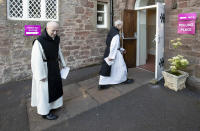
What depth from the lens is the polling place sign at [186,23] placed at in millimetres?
4204

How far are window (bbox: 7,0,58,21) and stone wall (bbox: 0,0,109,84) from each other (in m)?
0.19

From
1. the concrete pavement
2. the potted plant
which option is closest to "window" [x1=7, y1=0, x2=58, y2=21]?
the concrete pavement

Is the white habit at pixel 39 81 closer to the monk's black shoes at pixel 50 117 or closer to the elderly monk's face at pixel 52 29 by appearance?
the monk's black shoes at pixel 50 117

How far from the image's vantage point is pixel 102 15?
22.7 feet

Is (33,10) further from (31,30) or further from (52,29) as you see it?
(52,29)

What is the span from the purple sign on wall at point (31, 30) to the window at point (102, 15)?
2487 mm

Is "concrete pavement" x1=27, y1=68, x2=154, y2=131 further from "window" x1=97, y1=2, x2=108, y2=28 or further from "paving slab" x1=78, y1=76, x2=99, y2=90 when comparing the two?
"window" x1=97, y1=2, x2=108, y2=28

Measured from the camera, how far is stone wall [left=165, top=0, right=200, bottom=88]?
13.8ft

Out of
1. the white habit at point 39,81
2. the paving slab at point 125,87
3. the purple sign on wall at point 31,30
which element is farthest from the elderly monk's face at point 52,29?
the purple sign on wall at point 31,30

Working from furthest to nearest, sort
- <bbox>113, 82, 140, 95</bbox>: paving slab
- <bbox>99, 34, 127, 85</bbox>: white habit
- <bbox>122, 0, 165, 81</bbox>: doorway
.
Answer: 1. <bbox>122, 0, 165, 81</bbox>: doorway
2. <bbox>99, 34, 127, 85</bbox>: white habit
3. <bbox>113, 82, 140, 95</bbox>: paving slab

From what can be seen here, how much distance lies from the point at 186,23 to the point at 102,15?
11.4 ft

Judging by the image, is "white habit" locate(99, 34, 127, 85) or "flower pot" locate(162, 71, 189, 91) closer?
"flower pot" locate(162, 71, 189, 91)

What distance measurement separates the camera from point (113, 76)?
178 inches

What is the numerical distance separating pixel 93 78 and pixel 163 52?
91.0 inches
